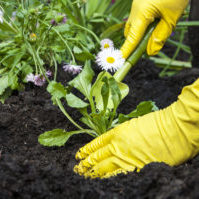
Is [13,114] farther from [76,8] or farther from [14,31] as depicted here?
[76,8]

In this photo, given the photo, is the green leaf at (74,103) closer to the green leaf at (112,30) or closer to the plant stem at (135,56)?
the plant stem at (135,56)

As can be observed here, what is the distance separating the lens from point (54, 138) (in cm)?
126

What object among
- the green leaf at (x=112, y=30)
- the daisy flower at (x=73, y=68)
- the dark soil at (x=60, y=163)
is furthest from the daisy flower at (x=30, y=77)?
the green leaf at (x=112, y=30)

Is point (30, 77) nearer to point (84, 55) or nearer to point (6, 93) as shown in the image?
point (6, 93)

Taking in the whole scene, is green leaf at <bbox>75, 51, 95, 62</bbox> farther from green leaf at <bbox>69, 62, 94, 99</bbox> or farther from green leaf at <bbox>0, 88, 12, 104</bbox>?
green leaf at <bbox>0, 88, 12, 104</bbox>

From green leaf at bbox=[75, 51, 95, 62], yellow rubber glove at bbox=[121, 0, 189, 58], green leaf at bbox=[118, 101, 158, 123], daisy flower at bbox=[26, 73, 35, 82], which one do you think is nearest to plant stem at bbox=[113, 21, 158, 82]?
yellow rubber glove at bbox=[121, 0, 189, 58]

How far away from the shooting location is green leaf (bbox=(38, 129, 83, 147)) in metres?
1.23

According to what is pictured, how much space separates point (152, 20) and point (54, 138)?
2.83 feet

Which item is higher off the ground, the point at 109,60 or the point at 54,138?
the point at 109,60

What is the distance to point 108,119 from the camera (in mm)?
1443

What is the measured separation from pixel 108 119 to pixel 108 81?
1.00ft

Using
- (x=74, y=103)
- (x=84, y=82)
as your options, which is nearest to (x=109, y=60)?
(x=84, y=82)

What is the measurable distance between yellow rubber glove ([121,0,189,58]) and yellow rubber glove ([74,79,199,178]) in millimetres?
566

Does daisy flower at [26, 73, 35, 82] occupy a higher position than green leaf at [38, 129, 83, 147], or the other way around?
daisy flower at [26, 73, 35, 82]
